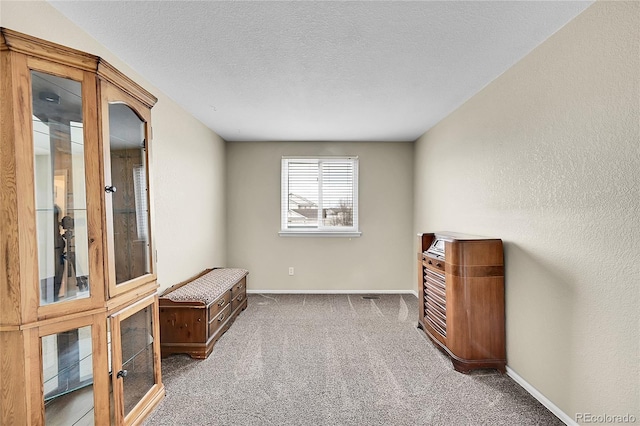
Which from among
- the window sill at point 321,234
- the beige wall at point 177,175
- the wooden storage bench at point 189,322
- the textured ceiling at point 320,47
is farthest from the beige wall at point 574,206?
the beige wall at point 177,175

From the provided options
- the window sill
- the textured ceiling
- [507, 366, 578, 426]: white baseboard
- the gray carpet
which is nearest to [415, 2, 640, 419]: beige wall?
[507, 366, 578, 426]: white baseboard

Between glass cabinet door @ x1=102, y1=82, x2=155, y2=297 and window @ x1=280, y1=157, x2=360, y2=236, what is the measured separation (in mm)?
2916

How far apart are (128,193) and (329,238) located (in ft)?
11.0

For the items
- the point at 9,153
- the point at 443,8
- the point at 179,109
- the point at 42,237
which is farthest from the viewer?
the point at 179,109

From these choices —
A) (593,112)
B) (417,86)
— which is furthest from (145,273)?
(593,112)

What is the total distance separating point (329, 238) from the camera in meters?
4.91

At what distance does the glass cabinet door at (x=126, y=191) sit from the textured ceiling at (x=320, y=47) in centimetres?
53

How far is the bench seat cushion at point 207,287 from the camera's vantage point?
281 cm

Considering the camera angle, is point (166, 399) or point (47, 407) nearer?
point (47, 407)

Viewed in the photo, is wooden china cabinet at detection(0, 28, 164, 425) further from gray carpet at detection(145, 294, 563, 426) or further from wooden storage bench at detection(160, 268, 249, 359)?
wooden storage bench at detection(160, 268, 249, 359)

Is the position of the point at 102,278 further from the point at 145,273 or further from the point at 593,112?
the point at 593,112

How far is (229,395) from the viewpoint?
2.19 metres

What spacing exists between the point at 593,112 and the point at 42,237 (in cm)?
290

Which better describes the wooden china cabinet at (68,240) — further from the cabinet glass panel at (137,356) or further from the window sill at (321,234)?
the window sill at (321,234)
